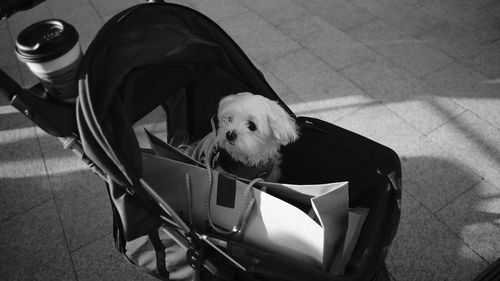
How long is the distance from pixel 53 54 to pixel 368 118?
5.59ft

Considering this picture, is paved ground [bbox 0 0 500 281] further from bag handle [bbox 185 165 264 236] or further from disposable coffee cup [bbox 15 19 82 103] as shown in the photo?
disposable coffee cup [bbox 15 19 82 103]

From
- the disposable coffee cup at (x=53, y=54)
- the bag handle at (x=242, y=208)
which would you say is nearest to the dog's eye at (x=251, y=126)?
the bag handle at (x=242, y=208)

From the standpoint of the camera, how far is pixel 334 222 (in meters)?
0.94

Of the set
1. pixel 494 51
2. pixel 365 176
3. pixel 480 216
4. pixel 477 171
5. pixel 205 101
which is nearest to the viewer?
pixel 365 176

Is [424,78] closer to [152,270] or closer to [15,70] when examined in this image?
[152,270]

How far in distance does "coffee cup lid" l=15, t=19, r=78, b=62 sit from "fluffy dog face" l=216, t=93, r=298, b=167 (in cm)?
66

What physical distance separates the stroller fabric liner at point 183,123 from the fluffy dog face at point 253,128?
6 centimetres

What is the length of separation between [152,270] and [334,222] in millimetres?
553

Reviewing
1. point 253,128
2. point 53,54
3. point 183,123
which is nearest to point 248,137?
point 253,128

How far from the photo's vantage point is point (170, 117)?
1342 millimetres

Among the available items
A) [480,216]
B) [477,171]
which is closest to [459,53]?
[477,171]

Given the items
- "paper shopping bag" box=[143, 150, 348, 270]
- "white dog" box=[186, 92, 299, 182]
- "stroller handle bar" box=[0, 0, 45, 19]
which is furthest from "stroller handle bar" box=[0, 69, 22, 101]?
"white dog" box=[186, 92, 299, 182]

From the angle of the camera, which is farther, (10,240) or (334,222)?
(10,240)

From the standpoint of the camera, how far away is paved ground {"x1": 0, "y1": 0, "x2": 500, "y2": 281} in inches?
57.8
